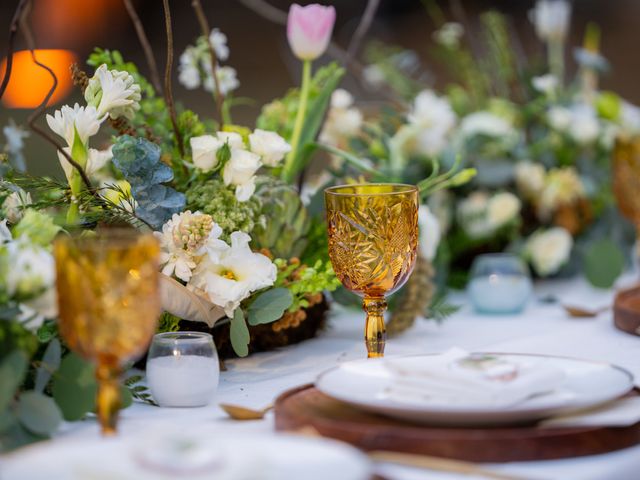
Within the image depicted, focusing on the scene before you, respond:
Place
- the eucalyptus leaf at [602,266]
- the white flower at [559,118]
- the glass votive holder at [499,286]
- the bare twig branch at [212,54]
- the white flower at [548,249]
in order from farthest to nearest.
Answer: the white flower at [559,118] < the white flower at [548,249] < the eucalyptus leaf at [602,266] < the glass votive holder at [499,286] < the bare twig branch at [212,54]

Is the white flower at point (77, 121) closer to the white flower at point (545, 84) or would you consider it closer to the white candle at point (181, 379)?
the white candle at point (181, 379)

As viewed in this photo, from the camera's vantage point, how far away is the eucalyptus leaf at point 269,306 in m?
1.21

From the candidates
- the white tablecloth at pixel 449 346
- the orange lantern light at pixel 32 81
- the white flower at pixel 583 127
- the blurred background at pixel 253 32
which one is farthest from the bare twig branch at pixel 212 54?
the blurred background at pixel 253 32

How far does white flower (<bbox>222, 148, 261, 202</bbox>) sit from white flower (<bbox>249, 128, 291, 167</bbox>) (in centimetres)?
6

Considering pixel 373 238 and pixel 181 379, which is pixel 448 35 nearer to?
pixel 373 238

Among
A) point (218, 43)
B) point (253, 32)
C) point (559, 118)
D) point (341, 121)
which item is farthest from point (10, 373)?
point (253, 32)

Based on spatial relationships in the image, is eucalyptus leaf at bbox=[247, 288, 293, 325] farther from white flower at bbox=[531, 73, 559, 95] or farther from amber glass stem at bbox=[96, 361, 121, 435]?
white flower at bbox=[531, 73, 559, 95]

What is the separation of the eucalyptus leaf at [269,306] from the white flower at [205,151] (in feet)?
0.57

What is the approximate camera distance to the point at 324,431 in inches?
32.0

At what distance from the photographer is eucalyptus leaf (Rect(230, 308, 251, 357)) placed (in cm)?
117

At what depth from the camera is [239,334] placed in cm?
117

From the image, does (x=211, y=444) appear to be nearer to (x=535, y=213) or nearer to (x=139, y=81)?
(x=139, y=81)

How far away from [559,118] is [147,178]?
118cm

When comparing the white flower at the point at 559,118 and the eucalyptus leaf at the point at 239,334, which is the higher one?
the white flower at the point at 559,118
